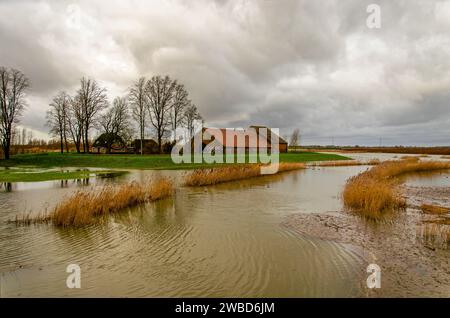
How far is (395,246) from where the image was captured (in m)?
7.25

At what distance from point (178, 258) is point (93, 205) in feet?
18.0

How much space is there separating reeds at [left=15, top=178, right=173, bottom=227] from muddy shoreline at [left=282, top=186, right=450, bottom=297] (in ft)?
22.5

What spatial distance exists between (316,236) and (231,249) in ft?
9.08

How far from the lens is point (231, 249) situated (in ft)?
23.4

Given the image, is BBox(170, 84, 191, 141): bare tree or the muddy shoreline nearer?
the muddy shoreline

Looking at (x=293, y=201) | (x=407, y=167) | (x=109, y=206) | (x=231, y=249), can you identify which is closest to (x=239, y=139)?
(x=407, y=167)

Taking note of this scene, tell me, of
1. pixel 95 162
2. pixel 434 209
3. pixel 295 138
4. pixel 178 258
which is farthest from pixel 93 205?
pixel 295 138

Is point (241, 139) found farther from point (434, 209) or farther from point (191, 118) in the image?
point (434, 209)

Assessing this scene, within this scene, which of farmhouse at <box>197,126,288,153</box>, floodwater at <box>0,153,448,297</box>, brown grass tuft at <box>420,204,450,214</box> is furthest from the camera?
farmhouse at <box>197,126,288,153</box>

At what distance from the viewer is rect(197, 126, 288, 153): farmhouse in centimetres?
4925

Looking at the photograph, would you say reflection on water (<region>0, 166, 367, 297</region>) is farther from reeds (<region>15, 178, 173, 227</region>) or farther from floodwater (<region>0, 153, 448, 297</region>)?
reeds (<region>15, 178, 173, 227</region>)

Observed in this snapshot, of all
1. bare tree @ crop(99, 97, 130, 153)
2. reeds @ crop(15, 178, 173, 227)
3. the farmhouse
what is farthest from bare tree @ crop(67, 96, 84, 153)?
reeds @ crop(15, 178, 173, 227)

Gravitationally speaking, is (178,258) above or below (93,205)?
below

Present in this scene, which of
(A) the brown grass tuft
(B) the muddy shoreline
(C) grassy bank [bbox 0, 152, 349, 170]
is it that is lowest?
(B) the muddy shoreline
